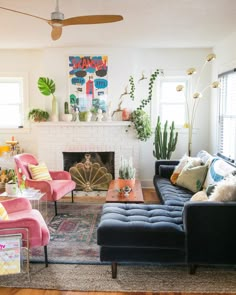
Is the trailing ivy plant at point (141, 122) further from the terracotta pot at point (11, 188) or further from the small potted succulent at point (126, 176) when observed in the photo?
the terracotta pot at point (11, 188)

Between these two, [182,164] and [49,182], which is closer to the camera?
[49,182]

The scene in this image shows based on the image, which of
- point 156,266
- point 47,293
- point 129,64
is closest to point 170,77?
point 129,64

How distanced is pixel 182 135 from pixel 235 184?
321 centimetres

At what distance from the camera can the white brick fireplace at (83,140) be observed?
5.75 m

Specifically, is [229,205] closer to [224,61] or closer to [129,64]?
[224,61]

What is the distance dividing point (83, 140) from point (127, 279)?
333 centimetres

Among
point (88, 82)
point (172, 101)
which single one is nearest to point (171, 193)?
point (172, 101)

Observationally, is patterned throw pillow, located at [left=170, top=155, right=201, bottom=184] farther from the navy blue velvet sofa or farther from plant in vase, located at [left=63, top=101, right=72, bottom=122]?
plant in vase, located at [left=63, top=101, right=72, bottom=122]

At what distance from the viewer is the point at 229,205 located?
2730 millimetres

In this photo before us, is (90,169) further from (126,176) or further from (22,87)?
(22,87)

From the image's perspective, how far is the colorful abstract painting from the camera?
5.68 metres

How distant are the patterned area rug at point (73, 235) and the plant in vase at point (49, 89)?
5.37 feet

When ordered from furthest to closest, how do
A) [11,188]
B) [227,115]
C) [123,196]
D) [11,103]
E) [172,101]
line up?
1. [11,103]
2. [172,101]
3. [227,115]
4. [123,196]
5. [11,188]

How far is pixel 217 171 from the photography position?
12.4 feet
